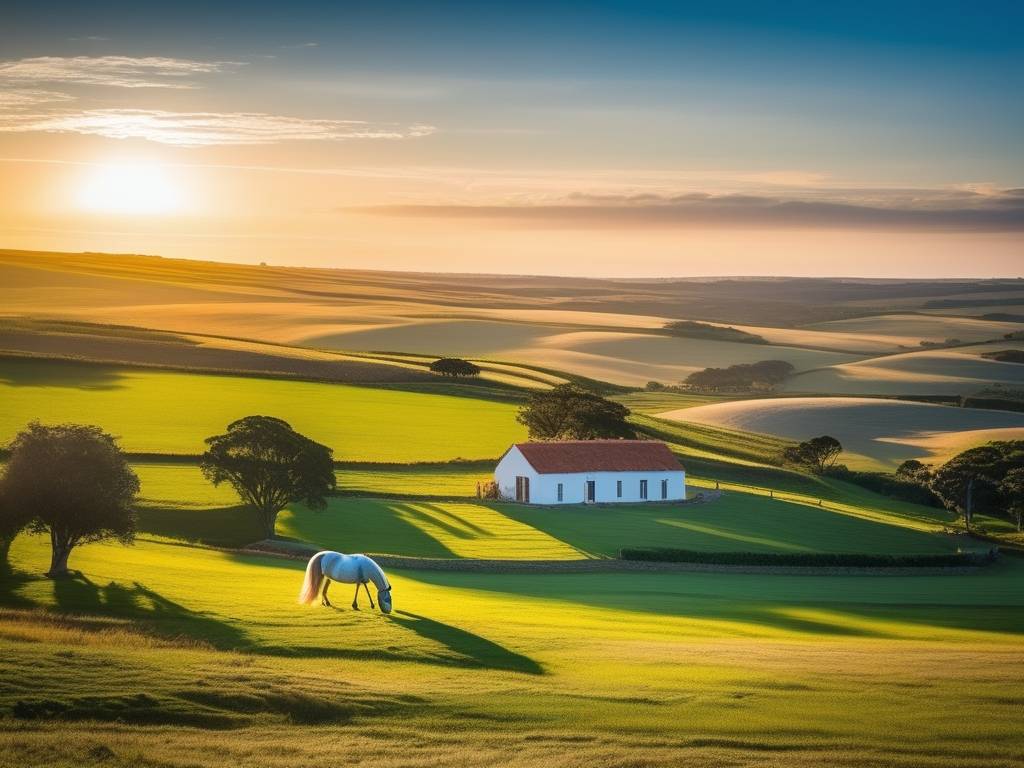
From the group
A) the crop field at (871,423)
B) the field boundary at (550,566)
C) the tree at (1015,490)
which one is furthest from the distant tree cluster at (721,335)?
the field boundary at (550,566)

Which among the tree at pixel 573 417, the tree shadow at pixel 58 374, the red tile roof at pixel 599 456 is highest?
the tree shadow at pixel 58 374

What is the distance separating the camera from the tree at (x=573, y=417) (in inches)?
3465

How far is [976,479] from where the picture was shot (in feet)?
282

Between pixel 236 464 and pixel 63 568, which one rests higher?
pixel 236 464

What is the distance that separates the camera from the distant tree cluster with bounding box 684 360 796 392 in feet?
491

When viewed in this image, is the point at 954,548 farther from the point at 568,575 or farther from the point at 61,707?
the point at 61,707

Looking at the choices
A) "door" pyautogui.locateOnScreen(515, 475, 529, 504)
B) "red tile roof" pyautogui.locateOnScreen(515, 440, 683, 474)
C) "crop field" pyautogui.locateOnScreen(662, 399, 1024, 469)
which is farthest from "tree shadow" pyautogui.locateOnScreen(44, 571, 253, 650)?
"crop field" pyautogui.locateOnScreen(662, 399, 1024, 469)

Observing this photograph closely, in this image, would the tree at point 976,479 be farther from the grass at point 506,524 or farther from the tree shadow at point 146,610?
the tree shadow at point 146,610

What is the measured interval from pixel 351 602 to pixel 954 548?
41220 mm

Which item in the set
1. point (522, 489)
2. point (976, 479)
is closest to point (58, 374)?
point (522, 489)

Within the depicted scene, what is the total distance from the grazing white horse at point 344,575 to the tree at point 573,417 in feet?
164

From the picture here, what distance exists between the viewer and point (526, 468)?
74.7 metres

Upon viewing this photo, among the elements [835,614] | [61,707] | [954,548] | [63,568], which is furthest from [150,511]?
[954,548]

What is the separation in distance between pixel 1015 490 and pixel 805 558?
2908 centimetres
